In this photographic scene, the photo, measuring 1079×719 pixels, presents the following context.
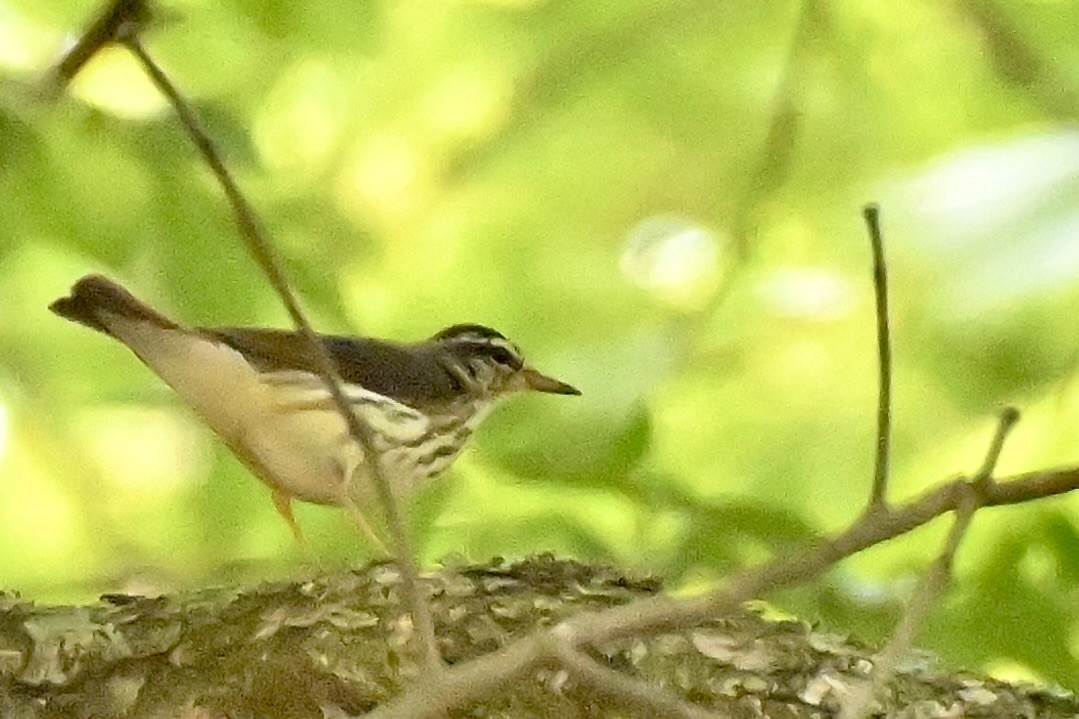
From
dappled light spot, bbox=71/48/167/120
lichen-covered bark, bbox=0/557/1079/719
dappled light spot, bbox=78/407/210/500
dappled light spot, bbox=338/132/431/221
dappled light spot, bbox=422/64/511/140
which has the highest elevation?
dappled light spot, bbox=71/48/167/120

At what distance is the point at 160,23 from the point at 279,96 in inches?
22.8

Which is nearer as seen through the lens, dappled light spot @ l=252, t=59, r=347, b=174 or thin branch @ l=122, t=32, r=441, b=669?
thin branch @ l=122, t=32, r=441, b=669

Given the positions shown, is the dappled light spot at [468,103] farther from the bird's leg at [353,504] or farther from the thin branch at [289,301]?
the thin branch at [289,301]

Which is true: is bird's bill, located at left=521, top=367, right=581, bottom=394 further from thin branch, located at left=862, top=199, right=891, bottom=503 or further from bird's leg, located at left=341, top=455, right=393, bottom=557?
thin branch, located at left=862, top=199, right=891, bottom=503

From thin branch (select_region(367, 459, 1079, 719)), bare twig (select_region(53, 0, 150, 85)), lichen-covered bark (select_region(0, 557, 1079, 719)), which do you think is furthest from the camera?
lichen-covered bark (select_region(0, 557, 1079, 719))

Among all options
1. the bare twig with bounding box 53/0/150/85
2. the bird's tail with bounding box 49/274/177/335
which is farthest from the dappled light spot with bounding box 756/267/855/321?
the bare twig with bounding box 53/0/150/85

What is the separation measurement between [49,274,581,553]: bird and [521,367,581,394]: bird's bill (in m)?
0.12

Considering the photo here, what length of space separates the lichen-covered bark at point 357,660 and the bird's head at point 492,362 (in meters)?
0.37

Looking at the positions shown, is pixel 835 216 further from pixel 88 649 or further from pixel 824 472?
pixel 88 649

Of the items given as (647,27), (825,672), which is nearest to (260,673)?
(825,672)

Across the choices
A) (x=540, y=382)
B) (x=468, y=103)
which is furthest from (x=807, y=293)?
(x=468, y=103)

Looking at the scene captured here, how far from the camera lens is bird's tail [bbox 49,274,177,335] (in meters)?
1.05

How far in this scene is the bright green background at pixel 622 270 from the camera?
3.59ft

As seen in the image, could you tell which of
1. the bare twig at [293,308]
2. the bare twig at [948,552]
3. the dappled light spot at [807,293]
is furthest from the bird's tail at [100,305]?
the bare twig at [948,552]
